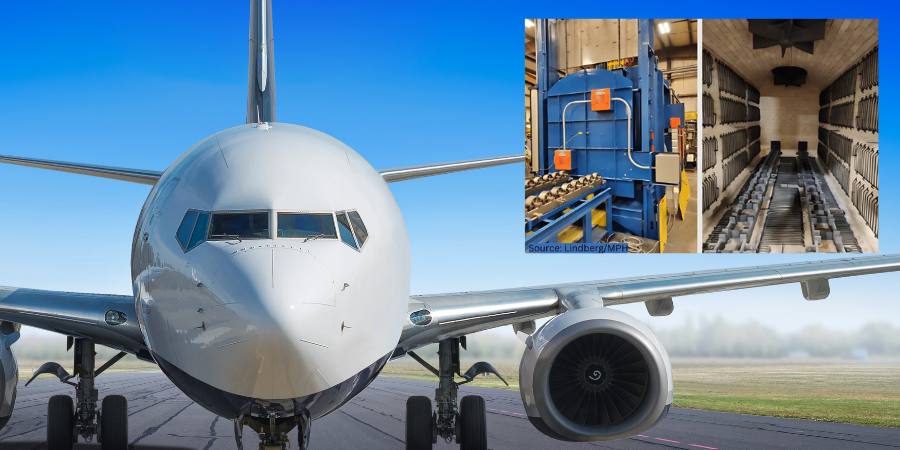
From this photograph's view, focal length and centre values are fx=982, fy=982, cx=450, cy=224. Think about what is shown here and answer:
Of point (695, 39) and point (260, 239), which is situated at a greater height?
point (695, 39)

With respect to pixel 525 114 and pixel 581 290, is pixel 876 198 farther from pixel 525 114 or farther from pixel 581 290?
pixel 581 290

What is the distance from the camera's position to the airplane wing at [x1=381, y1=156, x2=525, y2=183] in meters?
12.1

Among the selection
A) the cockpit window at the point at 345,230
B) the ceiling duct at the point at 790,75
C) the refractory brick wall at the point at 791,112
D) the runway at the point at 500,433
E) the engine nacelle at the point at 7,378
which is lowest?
the runway at the point at 500,433

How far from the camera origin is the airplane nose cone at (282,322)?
704 centimetres

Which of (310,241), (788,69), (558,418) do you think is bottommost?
(558,418)

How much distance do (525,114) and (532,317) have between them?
19766mm

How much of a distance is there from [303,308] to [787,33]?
3040 centimetres

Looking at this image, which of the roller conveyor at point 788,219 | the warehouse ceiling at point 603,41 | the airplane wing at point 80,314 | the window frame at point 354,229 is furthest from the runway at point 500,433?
the warehouse ceiling at point 603,41

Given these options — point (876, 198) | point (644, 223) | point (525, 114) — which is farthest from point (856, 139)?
point (525, 114)

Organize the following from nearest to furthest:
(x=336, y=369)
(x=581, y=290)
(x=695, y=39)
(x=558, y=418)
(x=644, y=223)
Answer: (x=336, y=369)
(x=558, y=418)
(x=581, y=290)
(x=644, y=223)
(x=695, y=39)

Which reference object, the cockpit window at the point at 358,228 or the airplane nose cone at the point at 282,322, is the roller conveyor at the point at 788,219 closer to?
the cockpit window at the point at 358,228

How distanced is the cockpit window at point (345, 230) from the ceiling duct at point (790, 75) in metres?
28.8

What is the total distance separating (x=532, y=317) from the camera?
12.6 metres

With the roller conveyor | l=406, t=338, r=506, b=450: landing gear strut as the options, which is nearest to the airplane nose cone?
l=406, t=338, r=506, b=450: landing gear strut
